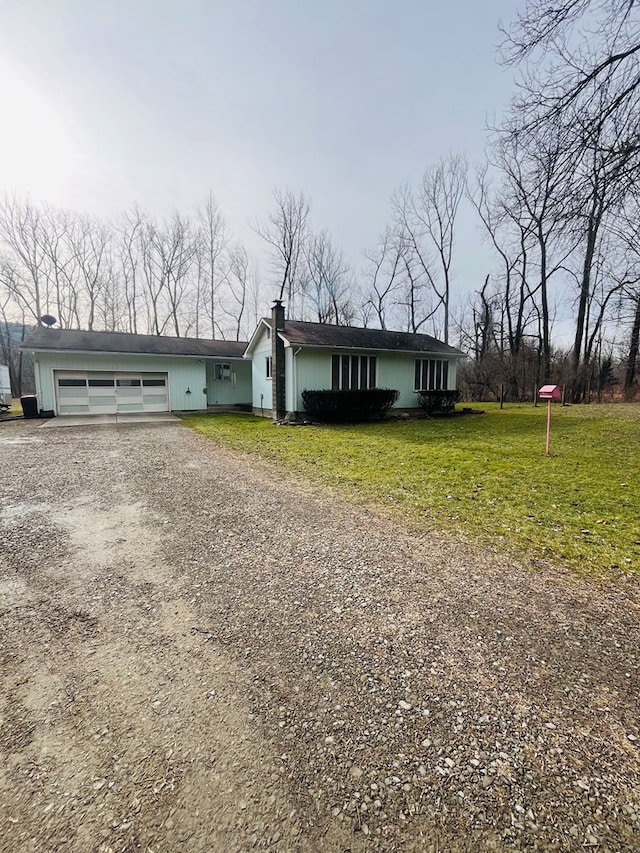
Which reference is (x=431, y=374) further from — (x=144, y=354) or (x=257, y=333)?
(x=144, y=354)

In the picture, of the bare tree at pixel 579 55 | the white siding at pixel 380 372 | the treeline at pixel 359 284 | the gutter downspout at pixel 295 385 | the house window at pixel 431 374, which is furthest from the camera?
the treeline at pixel 359 284

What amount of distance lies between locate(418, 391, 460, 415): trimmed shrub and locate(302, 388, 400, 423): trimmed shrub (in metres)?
2.02

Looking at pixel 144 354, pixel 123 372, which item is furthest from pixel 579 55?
pixel 123 372

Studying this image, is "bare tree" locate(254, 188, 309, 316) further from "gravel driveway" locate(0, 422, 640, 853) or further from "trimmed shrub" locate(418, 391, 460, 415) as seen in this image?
"gravel driveway" locate(0, 422, 640, 853)

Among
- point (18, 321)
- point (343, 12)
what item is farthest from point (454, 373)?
point (18, 321)

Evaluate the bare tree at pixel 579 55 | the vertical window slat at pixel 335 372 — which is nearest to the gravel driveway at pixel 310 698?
the bare tree at pixel 579 55

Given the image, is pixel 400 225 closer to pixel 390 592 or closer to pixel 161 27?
pixel 161 27

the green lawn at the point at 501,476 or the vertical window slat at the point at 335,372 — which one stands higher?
the vertical window slat at the point at 335,372

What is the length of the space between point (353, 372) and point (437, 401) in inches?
160

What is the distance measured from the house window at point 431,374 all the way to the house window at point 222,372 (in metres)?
10.4

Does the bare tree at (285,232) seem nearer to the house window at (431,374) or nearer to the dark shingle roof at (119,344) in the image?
the dark shingle roof at (119,344)

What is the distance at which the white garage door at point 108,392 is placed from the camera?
52.5 feet

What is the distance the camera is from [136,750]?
5.23 ft

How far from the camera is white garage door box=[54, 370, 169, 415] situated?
1602 cm
